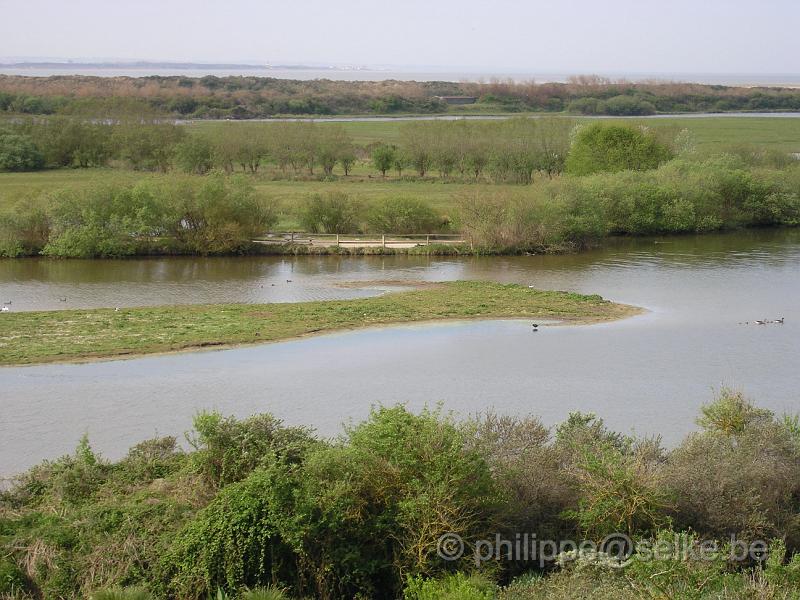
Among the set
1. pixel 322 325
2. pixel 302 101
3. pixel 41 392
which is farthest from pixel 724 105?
pixel 41 392

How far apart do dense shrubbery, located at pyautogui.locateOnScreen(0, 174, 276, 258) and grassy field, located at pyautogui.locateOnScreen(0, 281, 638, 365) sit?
40.3ft

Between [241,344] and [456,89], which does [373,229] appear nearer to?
[241,344]

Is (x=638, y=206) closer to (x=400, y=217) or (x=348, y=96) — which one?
(x=400, y=217)

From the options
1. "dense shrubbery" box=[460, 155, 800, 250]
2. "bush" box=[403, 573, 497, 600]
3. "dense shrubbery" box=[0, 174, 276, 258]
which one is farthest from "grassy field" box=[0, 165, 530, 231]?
Result: "bush" box=[403, 573, 497, 600]

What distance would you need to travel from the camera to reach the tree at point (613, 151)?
60.1m

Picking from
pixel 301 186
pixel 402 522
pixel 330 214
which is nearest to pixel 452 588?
pixel 402 522

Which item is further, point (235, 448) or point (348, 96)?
point (348, 96)

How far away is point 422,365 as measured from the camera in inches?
1022

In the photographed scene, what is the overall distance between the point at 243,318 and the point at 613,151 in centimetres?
3564

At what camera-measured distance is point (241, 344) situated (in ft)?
93.2

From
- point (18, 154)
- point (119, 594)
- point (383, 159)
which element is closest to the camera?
point (119, 594)

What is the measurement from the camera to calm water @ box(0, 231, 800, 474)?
21.4 m

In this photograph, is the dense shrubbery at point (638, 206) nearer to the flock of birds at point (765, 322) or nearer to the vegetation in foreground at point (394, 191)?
the vegetation in foreground at point (394, 191)

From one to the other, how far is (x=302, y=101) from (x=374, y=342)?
371 feet
